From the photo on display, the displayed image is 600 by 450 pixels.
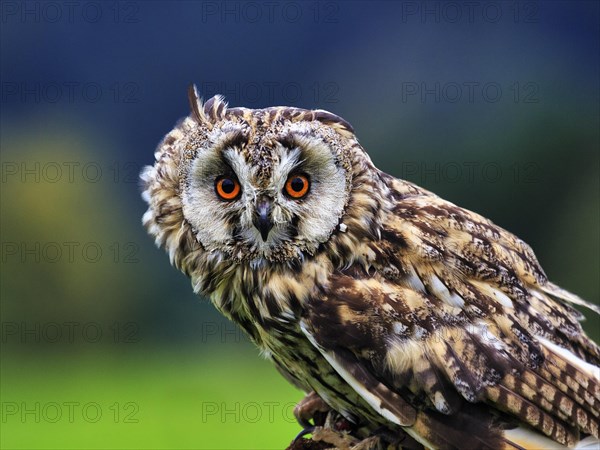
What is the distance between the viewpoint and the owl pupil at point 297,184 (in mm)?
2078

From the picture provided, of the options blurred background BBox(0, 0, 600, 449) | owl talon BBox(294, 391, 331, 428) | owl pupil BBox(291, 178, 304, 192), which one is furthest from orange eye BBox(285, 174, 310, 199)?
blurred background BBox(0, 0, 600, 449)

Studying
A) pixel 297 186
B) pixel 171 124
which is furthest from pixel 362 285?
pixel 171 124

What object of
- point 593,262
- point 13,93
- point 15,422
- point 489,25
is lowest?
point 15,422

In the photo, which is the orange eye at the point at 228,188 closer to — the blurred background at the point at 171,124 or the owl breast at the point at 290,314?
the owl breast at the point at 290,314

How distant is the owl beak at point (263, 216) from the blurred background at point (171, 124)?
456 centimetres

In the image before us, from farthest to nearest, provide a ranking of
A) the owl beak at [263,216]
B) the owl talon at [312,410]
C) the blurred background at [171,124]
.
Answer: the blurred background at [171,124] → the owl talon at [312,410] → the owl beak at [263,216]

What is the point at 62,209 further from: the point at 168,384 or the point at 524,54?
the point at 524,54

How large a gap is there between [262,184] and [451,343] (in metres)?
0.69

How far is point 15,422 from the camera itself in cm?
781

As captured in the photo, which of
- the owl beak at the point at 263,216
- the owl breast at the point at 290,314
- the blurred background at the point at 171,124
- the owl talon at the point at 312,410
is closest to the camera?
the owl beak at the point at 263,216

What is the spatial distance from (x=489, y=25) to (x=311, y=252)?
8.86 m

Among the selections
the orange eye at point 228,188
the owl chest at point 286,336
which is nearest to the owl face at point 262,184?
the orange eye at point 228,188

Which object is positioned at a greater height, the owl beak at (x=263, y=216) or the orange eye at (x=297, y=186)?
the orange eye at (x=297, y=186)

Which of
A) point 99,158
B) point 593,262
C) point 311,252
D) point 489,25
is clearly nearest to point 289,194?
point 311,252
